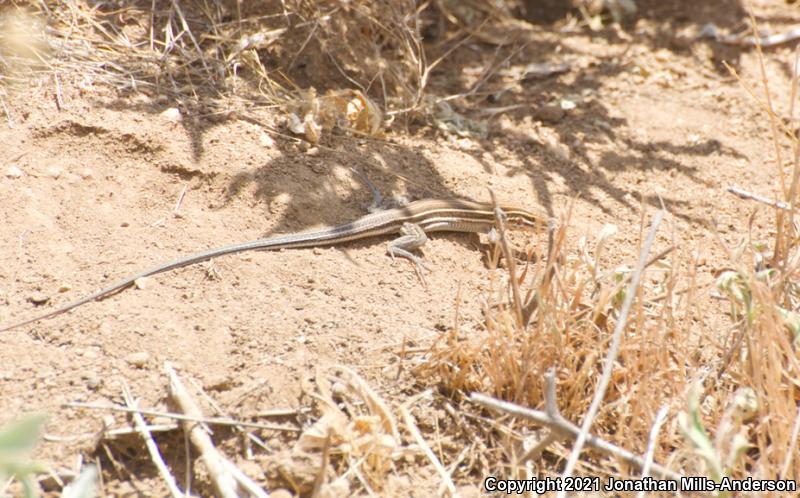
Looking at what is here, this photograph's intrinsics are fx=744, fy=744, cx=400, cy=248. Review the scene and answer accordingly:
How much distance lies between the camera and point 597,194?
16.2ft

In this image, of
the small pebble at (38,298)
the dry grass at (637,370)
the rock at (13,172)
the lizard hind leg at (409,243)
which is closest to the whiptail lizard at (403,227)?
the lizard hind leg at (409,243)

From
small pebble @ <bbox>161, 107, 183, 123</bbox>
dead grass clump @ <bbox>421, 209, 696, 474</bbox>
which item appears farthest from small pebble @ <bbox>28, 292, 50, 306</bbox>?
dead grass clump @ <bbox>421, 209, 696, 474</bbox>

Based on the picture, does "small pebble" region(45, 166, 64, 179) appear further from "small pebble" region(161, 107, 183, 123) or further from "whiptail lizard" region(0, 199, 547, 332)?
"whiptail lizard" region(0, 199, 547, 332)

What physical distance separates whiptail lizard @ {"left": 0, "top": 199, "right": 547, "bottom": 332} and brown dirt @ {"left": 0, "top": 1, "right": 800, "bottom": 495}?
61mm

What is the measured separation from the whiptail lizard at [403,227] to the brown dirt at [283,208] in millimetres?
61

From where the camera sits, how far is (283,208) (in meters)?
4.18

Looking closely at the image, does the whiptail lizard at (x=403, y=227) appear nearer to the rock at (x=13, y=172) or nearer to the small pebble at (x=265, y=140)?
the small pebble at (x=265, y=140)

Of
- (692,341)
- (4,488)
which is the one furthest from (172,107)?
(692,341)

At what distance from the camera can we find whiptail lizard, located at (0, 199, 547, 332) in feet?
12.4

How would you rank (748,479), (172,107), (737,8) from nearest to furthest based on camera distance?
(748,479)
(172,107)
(737,8)

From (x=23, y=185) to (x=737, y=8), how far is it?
20.2 ft

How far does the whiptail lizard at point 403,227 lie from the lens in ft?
12.4

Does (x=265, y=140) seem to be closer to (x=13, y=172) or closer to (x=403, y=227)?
(x=403, y=227)

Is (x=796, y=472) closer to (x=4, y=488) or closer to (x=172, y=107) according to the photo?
(x=4, y=488)
